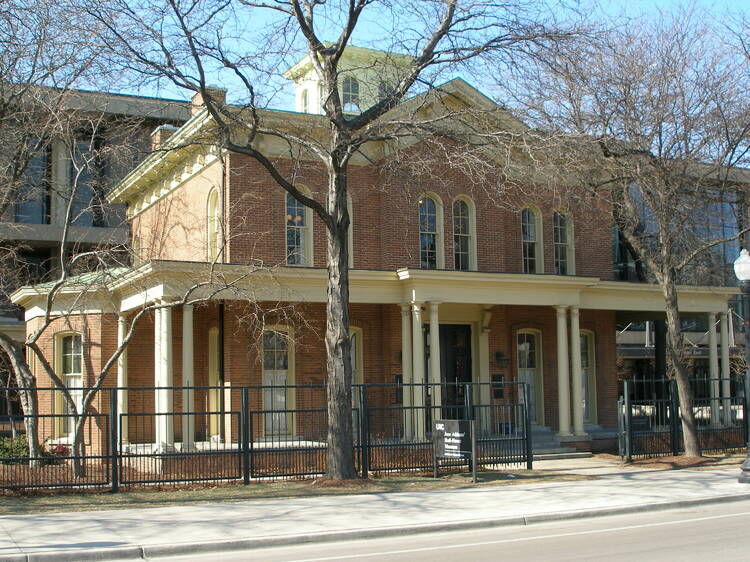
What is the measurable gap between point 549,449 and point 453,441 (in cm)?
761

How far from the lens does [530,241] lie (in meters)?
27.3

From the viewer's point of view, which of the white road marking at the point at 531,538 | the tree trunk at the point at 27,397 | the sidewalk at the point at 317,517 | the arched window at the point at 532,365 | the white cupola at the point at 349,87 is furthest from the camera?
the white cupola at the point at 349,87

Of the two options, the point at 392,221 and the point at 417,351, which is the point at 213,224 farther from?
the point at 417,351

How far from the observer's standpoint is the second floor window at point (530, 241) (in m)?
27.1

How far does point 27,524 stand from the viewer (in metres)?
12.4

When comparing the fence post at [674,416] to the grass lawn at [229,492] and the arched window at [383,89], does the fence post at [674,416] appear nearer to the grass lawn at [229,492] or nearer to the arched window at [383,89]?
the grass lawn at [229,492]

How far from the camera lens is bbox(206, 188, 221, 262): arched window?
77.3ft

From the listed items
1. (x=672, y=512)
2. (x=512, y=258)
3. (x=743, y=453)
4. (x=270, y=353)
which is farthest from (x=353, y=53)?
(x=672, y=512)

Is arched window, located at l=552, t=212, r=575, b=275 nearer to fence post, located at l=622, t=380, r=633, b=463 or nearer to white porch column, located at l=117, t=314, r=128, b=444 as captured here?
fence post, located at l=622, t=380, r=633, b=463

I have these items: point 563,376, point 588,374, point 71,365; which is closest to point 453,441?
point 563,376

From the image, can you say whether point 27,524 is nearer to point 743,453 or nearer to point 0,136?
point 0,136

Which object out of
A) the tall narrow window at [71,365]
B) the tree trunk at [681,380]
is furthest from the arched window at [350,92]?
the tree trunk at [681,380]

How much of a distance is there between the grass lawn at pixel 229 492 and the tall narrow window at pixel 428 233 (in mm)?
8133

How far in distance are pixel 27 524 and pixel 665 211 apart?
1610 centimetres
